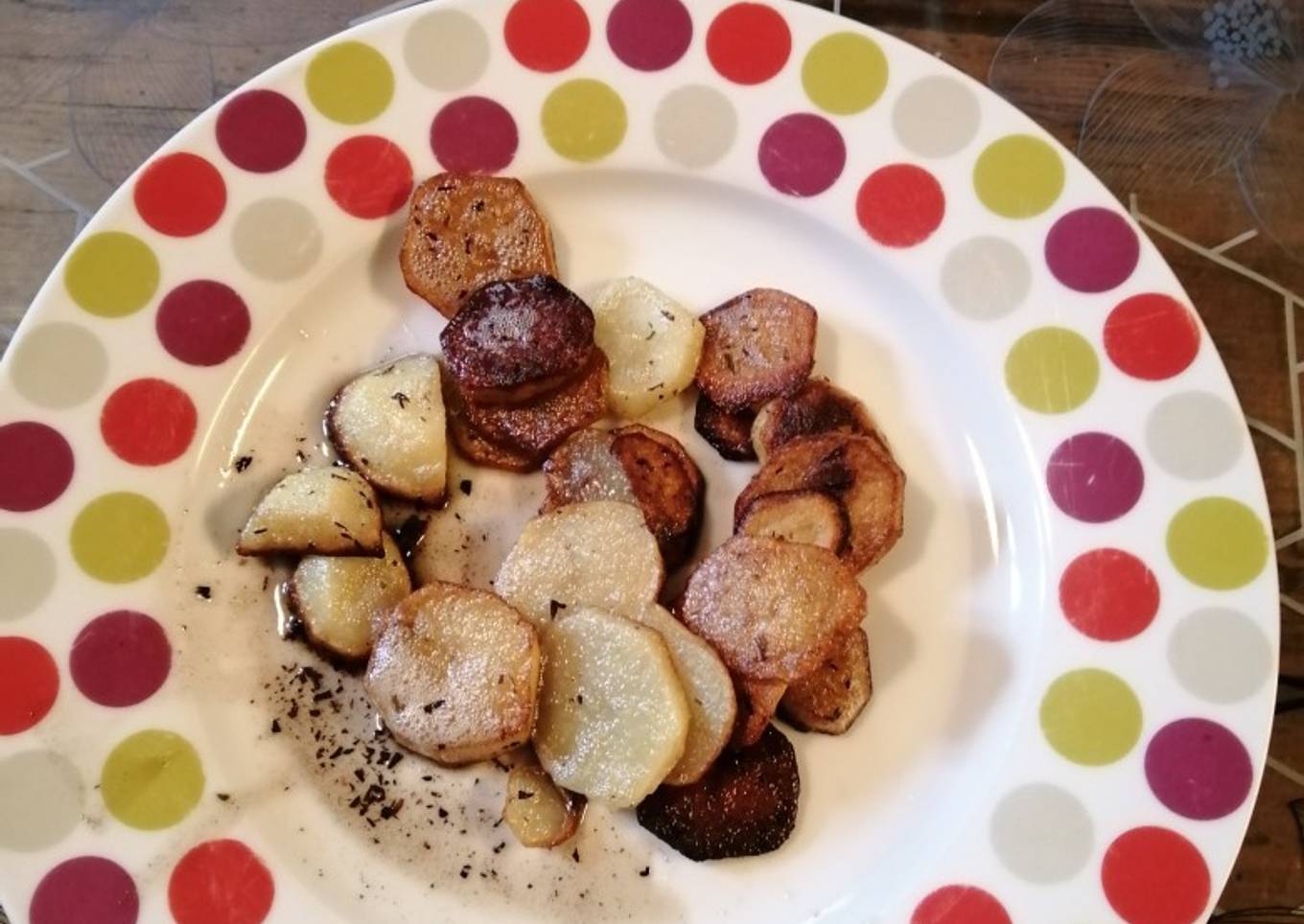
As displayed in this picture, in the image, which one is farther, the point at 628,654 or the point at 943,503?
the point at 943,503

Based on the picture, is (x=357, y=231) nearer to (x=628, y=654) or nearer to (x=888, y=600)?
(x=628, y=654)

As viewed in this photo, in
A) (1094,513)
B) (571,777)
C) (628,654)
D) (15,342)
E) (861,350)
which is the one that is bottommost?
(571,777)

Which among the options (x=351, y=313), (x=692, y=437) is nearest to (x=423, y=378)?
(x=351, y=313)

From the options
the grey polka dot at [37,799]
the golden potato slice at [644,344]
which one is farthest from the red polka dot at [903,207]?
the grey polka dot at [37,799]

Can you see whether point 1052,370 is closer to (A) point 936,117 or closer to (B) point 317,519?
(A) point 936,117

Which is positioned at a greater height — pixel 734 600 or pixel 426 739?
pixel 734 600

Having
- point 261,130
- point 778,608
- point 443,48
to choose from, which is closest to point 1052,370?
point 778,608
